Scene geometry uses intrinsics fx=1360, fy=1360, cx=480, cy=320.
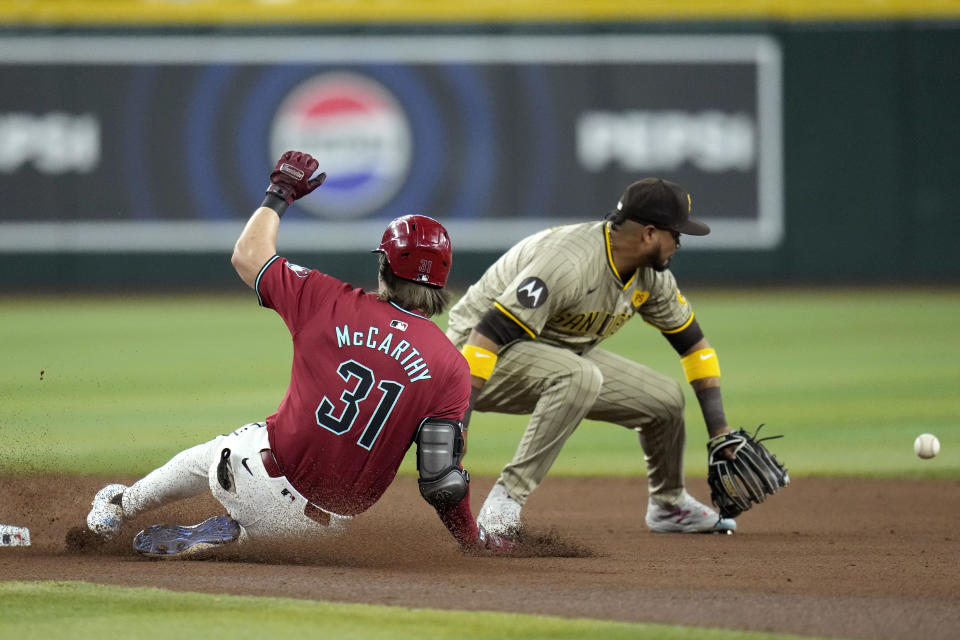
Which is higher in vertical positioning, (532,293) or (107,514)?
(532,293)

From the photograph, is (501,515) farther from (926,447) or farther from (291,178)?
(926,447)

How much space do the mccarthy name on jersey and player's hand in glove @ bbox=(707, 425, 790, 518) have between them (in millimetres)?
1664

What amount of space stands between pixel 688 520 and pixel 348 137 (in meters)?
12.9

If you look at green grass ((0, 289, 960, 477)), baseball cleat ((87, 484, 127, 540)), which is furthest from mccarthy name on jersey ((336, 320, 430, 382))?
green grass ((0, 289, 960, 477))

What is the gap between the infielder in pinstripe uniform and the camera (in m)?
5.27

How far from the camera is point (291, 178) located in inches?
185

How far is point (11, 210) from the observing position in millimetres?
17766

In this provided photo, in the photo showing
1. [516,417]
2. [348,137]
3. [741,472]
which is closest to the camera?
[741,472]

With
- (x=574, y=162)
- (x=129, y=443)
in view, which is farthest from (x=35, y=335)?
(x=574, y=162)

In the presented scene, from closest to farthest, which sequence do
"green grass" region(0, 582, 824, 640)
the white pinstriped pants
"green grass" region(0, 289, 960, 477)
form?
"green grass" region(0, 582, 824, 640) → the white pinstriped pants → "green grass" region(0, 289, 960, 477)

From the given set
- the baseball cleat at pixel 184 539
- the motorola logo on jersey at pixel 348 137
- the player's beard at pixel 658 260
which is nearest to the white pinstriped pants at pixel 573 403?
the player's beard at pixel 658 260

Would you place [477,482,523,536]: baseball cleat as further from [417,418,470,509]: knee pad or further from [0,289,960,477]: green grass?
[0,289,960,477]: green grass

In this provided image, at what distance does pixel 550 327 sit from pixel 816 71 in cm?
1386

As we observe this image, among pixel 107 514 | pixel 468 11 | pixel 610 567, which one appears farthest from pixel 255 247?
pixel 468 11
